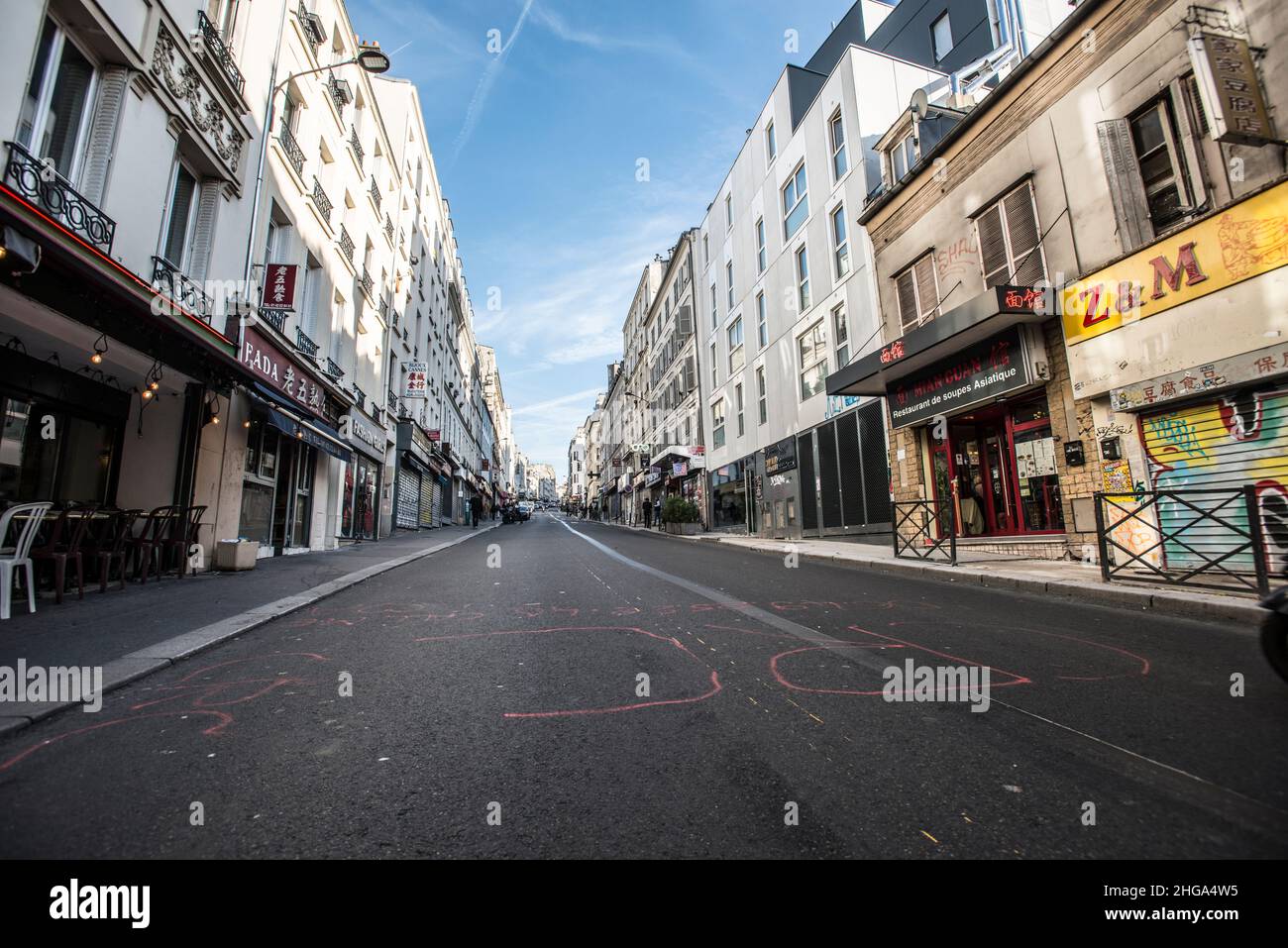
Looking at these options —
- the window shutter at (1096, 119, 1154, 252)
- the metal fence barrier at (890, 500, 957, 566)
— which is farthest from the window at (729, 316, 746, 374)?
the window shutter at (1096, 119, 1154, 252)

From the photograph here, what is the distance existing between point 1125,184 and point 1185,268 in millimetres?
1968

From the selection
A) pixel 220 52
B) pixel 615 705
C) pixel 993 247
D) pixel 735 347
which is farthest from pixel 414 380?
pixel 615 705

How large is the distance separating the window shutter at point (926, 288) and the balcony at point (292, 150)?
47.8 feet

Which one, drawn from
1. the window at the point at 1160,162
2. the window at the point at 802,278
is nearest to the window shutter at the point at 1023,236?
the window at the point at 1160,162

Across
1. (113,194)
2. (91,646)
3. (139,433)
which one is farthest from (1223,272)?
(139,433)

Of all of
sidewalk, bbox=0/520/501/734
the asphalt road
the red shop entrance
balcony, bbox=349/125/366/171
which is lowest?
the asphalt road

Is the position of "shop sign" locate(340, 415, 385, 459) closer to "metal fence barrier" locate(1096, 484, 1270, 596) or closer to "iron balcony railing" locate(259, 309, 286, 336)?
"iron balcony railing" locate(259, 309, 286, 336)

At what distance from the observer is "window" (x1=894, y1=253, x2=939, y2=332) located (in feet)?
42.2

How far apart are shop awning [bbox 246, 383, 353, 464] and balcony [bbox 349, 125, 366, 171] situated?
31.1 ft

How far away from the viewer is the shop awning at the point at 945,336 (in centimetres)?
948

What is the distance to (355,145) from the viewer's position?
16703mm

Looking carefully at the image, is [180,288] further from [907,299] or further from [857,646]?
[907,299]

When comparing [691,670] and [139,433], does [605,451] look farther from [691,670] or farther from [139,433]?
[691,670]
